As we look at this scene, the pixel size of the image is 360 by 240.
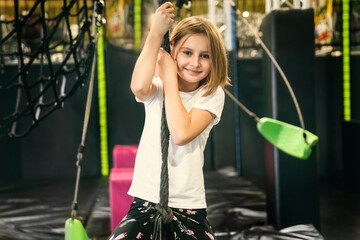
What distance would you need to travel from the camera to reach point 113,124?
4.02 m

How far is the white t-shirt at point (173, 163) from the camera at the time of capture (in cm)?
109

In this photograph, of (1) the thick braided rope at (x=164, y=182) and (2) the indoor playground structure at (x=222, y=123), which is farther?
(2) the indoor playground structure at (x=222, y=123)

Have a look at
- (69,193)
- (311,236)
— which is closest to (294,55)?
(311,236)

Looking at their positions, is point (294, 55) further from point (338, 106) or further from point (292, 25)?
point (338, 106)

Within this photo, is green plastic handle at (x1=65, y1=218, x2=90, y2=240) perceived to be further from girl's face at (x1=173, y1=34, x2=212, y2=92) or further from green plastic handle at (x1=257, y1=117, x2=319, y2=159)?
green plastic handle at (x1=257, y1=117, x2=319, y2=159)

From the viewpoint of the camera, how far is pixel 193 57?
3.46 feet

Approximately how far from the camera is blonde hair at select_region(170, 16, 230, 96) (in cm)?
106

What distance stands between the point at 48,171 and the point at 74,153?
32cm

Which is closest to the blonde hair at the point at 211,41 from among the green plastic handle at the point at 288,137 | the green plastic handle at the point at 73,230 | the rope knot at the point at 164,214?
the rope knot at the point at 164,214

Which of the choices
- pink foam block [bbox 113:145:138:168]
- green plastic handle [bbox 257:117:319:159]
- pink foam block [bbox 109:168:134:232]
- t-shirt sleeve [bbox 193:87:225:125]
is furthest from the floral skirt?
pink foam block [bbox 113:145:138:168]

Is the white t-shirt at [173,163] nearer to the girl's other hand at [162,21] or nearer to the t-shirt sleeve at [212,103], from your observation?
the t-shirt sleeve at [212,103]

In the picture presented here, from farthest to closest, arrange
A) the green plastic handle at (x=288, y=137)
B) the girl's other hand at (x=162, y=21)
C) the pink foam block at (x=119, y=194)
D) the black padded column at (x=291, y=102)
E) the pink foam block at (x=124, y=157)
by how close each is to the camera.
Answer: the pink foam block at (x=124, y=157), the black padded column at (x=291, y=102), the pink foam block at (x=119, y=194), the green plastic handle at (x=288, y=137), the girl's other hand at (x=162, y=21)

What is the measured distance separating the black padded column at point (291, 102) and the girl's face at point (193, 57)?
1.19 meters

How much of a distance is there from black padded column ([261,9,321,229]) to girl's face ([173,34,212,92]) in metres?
1.19
